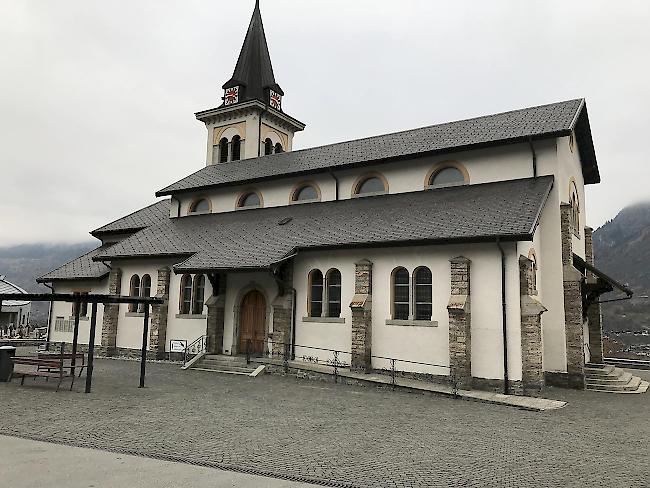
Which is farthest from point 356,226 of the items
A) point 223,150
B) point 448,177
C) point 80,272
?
point 223,150

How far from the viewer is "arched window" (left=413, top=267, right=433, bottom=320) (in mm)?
16652

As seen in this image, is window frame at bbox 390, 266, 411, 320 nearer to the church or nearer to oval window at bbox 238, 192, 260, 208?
the church

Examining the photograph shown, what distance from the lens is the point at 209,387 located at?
1512cm

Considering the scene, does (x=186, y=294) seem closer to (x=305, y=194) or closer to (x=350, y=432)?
(x=305, y=194)

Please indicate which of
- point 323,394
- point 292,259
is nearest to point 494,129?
point 292,259

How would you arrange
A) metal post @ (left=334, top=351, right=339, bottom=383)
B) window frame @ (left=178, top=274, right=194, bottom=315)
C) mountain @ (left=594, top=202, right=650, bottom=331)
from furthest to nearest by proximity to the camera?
mountain @ (left=594, top=202, right=650, bottom=331)
window frame @ (left=178, top=274, right=194, bottom=315)
metal post @ (left=334, top=351, right=339, bottom=383)

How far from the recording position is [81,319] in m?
26.5

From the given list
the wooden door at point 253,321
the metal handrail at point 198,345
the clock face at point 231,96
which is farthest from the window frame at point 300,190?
the clock face at point 231,96

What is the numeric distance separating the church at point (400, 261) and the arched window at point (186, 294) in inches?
1.8

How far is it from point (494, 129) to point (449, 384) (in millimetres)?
9857

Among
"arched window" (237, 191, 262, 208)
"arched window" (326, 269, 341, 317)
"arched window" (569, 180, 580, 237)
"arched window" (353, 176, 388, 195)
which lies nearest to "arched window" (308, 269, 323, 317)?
"arched window" (326, 269, 341, 317)

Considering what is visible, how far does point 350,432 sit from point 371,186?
517 inches

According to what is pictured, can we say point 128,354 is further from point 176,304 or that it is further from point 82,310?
point 82,310

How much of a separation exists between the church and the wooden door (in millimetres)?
52
